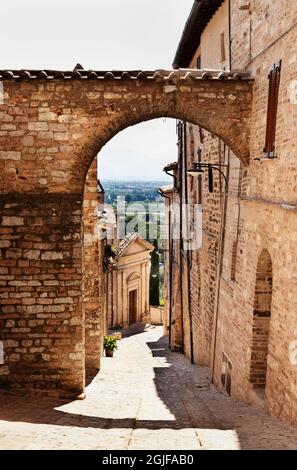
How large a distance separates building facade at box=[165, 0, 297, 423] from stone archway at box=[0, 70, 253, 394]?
184 cm

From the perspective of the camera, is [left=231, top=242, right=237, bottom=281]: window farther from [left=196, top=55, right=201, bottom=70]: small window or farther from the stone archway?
[left=196, top=55, right=201, bottom=70]: small window

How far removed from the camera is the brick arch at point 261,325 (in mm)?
8453

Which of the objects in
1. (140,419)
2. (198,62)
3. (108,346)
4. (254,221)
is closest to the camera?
(140,419)

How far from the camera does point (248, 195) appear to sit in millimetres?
9188

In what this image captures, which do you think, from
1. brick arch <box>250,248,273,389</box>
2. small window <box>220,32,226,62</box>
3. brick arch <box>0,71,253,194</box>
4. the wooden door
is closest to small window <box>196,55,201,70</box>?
small window <box>220,32,226,62</box>

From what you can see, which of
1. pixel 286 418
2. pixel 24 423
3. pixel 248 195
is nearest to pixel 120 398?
pixel 24 423

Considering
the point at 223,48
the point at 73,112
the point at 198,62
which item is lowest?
the point at 73,112

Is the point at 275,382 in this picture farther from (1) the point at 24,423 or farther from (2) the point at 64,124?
(2) the point at 64,124

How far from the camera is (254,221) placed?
8711 mm

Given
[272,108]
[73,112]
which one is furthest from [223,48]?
[73,112]

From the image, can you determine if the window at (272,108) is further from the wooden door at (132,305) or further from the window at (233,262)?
the wooden door at (132,305)

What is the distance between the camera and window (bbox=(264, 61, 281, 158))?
300 inches

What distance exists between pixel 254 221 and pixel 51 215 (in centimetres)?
355

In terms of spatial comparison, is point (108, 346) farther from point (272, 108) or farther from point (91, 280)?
point (272, 108)
